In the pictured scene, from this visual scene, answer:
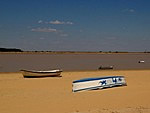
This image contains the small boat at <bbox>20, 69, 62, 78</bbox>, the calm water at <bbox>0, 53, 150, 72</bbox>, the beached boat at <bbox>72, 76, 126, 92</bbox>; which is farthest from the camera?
the calm water at <bbox>0, 53, 150, 72</bbox>

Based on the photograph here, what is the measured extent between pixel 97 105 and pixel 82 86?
11.5 feet

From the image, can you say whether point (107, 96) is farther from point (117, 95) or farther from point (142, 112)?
point (142, 112)

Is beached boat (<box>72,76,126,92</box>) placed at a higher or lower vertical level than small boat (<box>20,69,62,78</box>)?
lower

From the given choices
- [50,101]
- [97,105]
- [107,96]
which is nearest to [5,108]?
[50,101]

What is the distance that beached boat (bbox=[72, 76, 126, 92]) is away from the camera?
1520 centimetres

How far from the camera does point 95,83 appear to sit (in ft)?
52.0

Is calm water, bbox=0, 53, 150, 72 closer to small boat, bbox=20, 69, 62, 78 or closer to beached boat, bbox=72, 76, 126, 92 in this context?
small boat, bbox=20, 69, 62, 78

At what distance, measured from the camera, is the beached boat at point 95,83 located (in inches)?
598

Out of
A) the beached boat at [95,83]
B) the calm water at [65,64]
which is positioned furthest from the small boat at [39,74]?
the calm water at [65,64]

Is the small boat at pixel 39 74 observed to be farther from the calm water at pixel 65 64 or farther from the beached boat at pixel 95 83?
the calm water at pixel 65 64

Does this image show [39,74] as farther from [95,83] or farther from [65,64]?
[65,64]

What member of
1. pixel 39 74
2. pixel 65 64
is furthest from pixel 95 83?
pixel 65 64

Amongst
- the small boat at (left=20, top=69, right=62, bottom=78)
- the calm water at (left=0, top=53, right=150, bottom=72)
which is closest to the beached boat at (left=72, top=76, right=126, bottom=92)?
the small boat at (left=20, top=69, right=62, bottom=78)

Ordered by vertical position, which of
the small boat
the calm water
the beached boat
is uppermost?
the calm water
